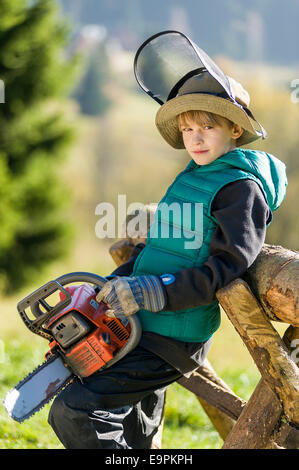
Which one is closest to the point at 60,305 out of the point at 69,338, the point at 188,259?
the point at 69,338

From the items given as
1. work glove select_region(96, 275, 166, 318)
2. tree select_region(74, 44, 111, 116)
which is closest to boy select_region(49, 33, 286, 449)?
work glove select_region(96, 275, 166, 318)

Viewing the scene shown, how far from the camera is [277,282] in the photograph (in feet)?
6.23

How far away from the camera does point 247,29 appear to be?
110 feet

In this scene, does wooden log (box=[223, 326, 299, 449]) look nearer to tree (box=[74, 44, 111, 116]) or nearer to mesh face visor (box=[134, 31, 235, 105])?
mesh face visor (box=[134, 31, 235, 105])

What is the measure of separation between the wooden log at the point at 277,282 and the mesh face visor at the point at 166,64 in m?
0.63

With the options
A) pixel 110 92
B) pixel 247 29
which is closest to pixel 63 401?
pixel 247 29

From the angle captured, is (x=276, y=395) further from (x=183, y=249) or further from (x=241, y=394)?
(x=241, y=394)

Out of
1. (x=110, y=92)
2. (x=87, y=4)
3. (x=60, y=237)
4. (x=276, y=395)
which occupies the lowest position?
(x=60, y=237)

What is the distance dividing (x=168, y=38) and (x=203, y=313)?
109cm

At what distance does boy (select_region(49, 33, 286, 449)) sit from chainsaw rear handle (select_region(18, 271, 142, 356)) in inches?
2.8

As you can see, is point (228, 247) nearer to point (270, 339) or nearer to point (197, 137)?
point (270, 339)

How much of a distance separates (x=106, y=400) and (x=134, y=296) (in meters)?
0.43

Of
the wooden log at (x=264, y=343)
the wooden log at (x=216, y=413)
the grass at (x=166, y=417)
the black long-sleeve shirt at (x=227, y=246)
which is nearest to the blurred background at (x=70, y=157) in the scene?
the grass at (x=166, y=417)

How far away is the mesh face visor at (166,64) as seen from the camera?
7.18 feet
